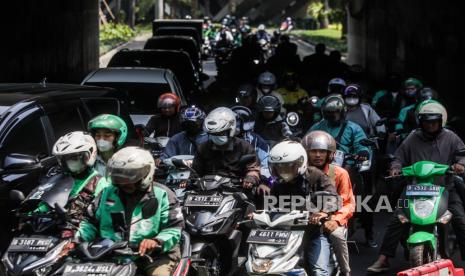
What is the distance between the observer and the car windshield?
57.5ft

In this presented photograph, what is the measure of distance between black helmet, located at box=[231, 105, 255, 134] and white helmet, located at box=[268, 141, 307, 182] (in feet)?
10.6

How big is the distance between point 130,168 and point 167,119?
6.62 m

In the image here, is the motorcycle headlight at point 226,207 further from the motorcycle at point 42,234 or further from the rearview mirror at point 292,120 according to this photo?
the rearview mirror at point 292,120

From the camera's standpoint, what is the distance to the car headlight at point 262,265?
8.70 metres

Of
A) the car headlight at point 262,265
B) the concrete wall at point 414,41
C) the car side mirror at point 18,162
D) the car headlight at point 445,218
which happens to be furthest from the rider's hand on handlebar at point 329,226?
the concrete wall at point 414,41

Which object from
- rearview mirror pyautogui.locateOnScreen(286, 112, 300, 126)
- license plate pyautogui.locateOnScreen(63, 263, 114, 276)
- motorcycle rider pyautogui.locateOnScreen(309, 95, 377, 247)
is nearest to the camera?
license plate pyautogui.locateOnScreen(63, 263, 114, 276)

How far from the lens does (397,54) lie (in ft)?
117

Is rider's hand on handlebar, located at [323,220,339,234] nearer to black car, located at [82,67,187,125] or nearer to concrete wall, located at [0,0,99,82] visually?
black car, located at [82,67,187,125]

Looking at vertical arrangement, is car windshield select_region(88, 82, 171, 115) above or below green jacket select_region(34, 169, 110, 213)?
below

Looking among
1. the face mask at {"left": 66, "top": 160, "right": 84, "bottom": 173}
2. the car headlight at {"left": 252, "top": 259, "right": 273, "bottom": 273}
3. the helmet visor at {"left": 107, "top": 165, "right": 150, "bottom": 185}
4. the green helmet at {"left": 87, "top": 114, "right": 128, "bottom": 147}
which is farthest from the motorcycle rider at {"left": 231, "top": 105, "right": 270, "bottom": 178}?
the helmet visor at {"left": 107, "top": 165, "right": 150, "bottom": 185}

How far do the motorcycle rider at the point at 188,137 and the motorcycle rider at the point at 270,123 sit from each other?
1382 millimetres

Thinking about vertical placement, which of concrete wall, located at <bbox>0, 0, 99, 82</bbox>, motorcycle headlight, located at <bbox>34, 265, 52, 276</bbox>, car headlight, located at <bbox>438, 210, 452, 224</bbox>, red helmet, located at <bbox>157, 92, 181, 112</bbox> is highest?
red helmet, located at <bbox>157, 92, 181, 112</bbox>

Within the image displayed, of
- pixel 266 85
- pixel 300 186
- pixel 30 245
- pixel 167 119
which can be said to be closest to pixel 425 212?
pixel 300 186

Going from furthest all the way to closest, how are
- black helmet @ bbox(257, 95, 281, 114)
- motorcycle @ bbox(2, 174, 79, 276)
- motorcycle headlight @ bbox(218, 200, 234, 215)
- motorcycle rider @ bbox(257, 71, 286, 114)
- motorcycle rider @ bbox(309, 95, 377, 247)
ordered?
motorcycle rider @ bbox(257, 71, 286, 114)
black helmet @ bbox(257, 95, 281, 114)
motorcycle rider @ bbox(309, 95, 377, 247)
motorcycle headlight @ bbox(218, 200, 234, 215)
motorcycle @ bbox(2, 174, 79, 276)
